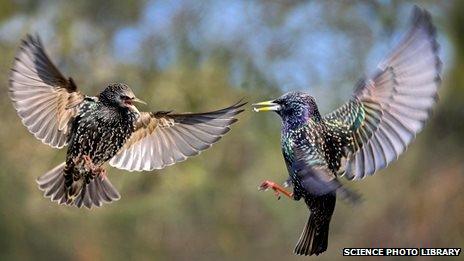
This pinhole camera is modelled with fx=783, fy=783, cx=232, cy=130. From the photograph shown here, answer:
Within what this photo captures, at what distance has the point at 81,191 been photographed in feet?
5.27

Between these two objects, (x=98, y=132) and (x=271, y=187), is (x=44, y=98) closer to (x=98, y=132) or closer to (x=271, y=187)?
(x=98, y=132)

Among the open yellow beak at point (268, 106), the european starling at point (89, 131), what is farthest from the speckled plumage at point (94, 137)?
the open yellow beak at point (268, 106)

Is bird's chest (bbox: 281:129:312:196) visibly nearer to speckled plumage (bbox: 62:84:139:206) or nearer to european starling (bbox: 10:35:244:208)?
european starling (bbox: 10:35:244:208)

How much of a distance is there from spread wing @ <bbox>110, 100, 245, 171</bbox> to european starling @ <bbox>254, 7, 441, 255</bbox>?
0.58ft

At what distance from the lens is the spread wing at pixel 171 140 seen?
1.60m

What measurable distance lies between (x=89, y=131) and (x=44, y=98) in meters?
0.13

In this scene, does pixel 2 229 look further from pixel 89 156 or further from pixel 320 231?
pixel 320 231

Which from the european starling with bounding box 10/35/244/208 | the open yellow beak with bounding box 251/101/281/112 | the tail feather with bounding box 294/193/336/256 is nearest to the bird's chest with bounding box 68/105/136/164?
the european starling with bounding box 10/35/244/208

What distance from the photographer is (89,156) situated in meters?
1.55

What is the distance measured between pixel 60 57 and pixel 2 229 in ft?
6.57

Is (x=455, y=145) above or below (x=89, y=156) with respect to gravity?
above

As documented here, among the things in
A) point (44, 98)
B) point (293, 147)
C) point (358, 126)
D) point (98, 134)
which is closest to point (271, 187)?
point (293, 147)

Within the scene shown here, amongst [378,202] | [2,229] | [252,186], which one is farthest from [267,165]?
[2,229]

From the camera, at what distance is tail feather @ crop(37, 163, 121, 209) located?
1577 mm
